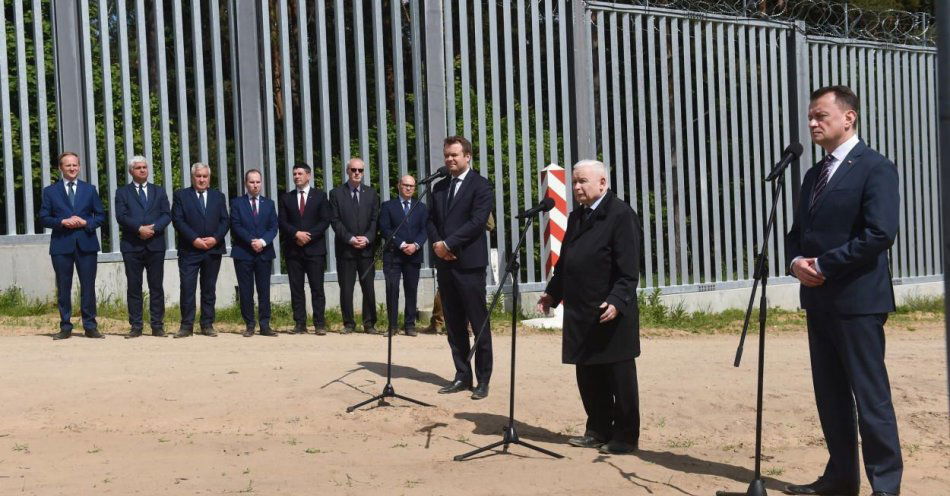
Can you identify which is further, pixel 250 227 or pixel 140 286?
pixel 250 227

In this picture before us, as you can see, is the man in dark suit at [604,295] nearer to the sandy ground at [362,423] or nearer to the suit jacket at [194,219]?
the sandy ground at [362,423]

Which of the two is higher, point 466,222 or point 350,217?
point 350,217

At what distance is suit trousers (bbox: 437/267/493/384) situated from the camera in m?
9.15

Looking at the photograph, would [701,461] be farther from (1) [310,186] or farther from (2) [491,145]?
(2) [491,145]

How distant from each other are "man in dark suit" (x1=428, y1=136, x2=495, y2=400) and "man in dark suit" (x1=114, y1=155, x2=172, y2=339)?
411 cm

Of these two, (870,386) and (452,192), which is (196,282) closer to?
(452,192)

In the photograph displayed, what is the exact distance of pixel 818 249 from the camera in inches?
248

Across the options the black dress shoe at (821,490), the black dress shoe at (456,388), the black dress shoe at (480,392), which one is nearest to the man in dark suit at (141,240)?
the black dress shoe at (456,388)

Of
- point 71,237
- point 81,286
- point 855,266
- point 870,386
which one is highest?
point 71,237

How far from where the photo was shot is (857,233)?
619cm

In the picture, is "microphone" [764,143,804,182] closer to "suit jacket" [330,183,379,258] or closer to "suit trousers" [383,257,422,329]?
"suit trousers" [383,257,422,329]

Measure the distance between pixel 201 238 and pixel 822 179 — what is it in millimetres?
7625

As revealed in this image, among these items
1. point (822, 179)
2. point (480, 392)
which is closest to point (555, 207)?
point (480, 392)

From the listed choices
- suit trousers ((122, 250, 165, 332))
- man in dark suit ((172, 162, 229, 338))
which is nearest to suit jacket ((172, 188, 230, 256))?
man in dark suit ((172, 162, 229, 338))
